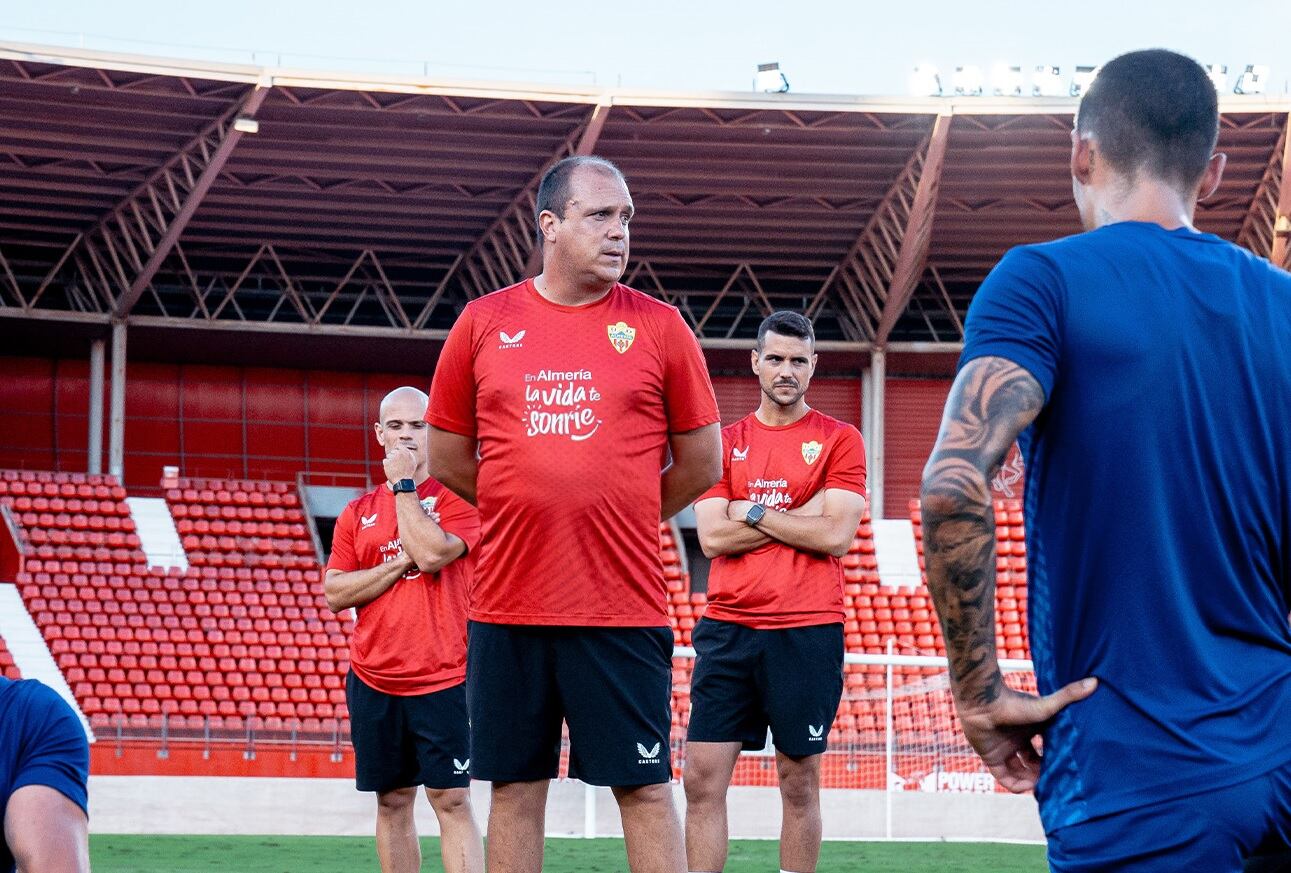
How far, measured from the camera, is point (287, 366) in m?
29.8

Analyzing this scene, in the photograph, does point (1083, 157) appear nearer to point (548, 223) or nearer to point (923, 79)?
point (548, 223)

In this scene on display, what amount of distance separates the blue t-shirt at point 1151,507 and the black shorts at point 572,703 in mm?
1982

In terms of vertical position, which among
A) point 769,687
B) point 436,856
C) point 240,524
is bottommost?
point 436,856

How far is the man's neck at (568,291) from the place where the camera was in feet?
14.2

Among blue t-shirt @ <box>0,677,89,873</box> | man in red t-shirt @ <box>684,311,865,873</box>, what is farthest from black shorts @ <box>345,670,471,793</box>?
blue t-shirt @ <box>0,677,89,873</box>

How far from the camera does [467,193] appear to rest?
2505 cm

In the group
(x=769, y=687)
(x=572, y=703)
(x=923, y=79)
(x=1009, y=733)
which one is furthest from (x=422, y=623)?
(x=923, y=79)

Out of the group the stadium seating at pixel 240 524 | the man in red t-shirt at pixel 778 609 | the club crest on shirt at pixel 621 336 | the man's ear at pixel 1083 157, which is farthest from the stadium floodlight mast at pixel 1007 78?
the man's ear at pixel 1083 157

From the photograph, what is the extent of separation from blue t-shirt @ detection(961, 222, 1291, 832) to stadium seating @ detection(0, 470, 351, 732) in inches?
628

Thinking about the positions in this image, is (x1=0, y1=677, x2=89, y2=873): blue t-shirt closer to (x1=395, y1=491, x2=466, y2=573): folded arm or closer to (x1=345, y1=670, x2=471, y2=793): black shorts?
(x1=395, y1=491, x2=466, y2=573): folded arm

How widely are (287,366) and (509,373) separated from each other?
26.3 m

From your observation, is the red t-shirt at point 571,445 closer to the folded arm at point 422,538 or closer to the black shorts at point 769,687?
the folded arm at point 422,538

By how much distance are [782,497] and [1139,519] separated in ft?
13.8

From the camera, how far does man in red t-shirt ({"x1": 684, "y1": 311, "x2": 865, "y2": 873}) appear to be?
19.9ft
